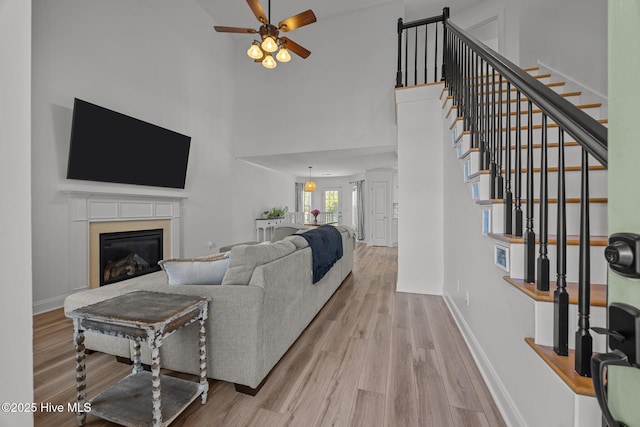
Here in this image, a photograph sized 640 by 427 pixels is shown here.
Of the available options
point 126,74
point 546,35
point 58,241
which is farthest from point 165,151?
point 546,35

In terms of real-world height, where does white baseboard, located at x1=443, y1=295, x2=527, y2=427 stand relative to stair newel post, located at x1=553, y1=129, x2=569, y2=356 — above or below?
below

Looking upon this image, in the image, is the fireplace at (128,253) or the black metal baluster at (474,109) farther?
the fireplace at (128,253)

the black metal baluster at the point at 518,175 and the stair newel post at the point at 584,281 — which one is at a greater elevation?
the black metal baluster at the point at 518,175

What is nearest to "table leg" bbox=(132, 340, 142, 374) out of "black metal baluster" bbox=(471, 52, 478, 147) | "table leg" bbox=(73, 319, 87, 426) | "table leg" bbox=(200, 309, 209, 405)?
"table leg" bbox=(73, 319, 87, 426)

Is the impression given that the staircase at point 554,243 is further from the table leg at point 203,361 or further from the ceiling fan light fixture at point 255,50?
the ceiling fan light fixture at point 255,50

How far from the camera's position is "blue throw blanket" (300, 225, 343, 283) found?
2.45m

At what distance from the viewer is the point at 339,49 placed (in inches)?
199

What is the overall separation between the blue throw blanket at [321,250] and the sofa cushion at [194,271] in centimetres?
92

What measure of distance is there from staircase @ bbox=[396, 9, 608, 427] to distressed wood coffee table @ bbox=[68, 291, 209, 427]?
1.54 metres

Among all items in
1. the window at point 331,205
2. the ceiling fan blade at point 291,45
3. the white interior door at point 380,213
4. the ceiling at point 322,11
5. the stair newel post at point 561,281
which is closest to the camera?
the stair newel post at point 561,281

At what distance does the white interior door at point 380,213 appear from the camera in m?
7.54

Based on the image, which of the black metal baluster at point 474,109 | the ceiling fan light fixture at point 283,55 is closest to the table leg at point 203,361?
the black metal baluster at point 474,109

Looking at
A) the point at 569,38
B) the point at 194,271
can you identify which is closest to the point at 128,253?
the point at 194,271
